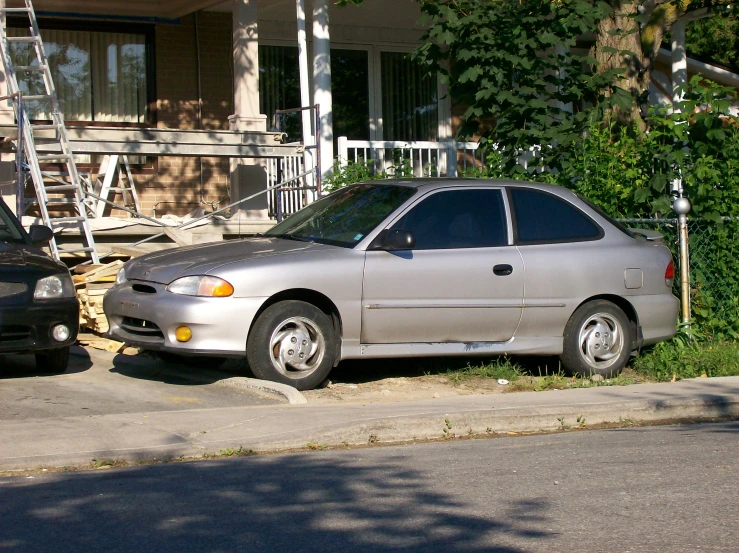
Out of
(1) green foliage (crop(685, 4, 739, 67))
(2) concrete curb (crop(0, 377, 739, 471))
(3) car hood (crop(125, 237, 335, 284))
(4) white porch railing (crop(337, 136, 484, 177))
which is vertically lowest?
(2) concrete curb (crop(0, 377, 739, 471))

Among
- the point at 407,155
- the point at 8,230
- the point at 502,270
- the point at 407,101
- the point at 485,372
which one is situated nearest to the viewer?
the point at 502,270

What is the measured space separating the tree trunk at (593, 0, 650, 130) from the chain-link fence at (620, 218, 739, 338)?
77.3 inches

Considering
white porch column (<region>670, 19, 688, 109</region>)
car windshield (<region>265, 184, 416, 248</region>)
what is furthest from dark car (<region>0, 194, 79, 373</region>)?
white porch column (<region>670, 19, 688, 109</region>)

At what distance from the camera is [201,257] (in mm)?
8398

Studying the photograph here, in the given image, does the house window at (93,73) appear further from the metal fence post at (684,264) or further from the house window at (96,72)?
the metal fence post at (684,264)

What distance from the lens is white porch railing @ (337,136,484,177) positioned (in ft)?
41.9

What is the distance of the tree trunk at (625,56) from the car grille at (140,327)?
6.27 metres

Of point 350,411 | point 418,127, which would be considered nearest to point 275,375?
point 350,411

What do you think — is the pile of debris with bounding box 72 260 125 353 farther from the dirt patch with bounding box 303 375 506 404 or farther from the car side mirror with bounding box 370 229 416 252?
the car side mirror with bounding box 370 229 416 252

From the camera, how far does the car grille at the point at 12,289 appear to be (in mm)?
8477

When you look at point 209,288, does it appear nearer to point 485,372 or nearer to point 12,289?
point 12,289

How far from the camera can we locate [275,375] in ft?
27.0

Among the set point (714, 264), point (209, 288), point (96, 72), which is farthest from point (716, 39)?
point (209, 288)

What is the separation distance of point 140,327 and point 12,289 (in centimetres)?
111
